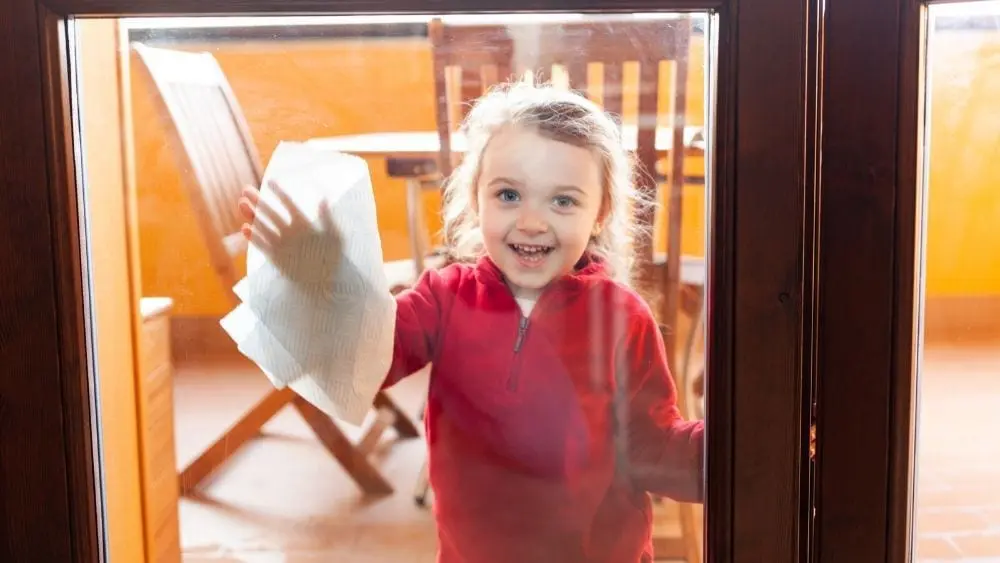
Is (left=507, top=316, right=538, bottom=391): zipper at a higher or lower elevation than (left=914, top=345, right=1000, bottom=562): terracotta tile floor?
higher

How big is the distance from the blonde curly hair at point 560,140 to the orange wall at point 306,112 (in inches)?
1.1

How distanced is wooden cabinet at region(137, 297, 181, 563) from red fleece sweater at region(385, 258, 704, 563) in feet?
0.82

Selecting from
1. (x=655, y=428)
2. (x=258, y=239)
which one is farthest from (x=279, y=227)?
(x=655, y=428)

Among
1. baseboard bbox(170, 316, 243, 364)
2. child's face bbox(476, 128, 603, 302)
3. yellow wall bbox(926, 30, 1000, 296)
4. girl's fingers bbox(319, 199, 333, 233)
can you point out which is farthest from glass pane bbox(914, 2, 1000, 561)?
baseboard bbox(170, 316, 243, 364)

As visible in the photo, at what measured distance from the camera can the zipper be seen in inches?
39.9

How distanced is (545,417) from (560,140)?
0.98ft

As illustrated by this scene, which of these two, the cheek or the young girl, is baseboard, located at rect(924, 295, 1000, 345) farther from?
the cheek

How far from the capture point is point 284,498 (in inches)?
41.3

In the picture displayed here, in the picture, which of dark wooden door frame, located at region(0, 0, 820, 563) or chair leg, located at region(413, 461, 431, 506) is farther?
chair leg, located at region(413, 461, 431, 506)

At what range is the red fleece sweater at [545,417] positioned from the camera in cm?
101

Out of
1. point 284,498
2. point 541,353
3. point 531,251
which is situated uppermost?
point 531,251

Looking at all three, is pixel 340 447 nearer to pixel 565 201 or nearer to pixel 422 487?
pixel 422 487

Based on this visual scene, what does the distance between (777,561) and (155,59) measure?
85 centimetres

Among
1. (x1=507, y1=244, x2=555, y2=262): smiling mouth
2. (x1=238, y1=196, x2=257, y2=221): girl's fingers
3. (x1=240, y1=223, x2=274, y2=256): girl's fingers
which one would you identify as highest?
(x1=238, y1=196, x2=257, y2=221): girl's fingers
